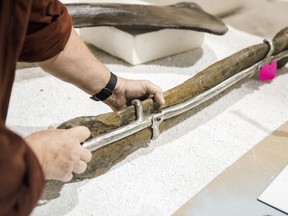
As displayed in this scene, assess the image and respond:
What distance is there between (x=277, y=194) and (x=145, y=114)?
0.34 m

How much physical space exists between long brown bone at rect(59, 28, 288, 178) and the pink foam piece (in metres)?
0.15

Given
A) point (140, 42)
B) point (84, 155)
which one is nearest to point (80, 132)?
point (84, 155)

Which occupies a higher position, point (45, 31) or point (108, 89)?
point (45, 31)

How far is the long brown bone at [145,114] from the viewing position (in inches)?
35.0

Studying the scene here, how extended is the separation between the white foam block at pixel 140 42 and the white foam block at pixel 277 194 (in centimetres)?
72

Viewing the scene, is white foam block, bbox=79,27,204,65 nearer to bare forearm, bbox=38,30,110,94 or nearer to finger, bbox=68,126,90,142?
bare forearm, bbox=38,30,110,94

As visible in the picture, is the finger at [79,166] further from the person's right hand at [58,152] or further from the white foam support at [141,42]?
the white foam support at [141,42]

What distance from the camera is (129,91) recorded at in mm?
1030

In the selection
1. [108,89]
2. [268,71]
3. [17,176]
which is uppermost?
[17,176]

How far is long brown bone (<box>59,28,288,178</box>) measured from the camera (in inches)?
35.0

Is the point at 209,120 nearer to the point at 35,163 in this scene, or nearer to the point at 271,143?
the point at 271,143

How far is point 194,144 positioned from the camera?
3.61 feet

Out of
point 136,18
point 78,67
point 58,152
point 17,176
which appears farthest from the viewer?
point 136,18

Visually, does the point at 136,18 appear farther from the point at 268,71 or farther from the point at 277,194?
the point at 277,194
